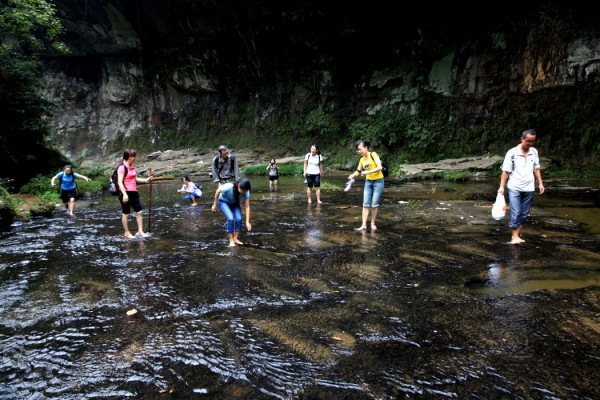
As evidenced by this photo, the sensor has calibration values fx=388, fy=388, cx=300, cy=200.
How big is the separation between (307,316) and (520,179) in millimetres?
4594

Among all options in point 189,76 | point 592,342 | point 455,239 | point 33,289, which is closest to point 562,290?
point 592,342

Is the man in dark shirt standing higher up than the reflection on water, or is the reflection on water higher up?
the man in dark shirt standing

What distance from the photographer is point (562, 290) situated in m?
4.34

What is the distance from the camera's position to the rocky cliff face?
20.7 meters

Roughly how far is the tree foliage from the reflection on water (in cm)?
1193

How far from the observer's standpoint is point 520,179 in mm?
6398

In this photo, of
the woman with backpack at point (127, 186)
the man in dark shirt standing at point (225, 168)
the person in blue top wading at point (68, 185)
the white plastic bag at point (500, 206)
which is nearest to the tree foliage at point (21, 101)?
the person in blue top wading at point (68, 185)

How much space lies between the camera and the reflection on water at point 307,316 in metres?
2.86

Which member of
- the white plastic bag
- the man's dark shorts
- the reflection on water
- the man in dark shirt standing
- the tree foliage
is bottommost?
the reflection on water

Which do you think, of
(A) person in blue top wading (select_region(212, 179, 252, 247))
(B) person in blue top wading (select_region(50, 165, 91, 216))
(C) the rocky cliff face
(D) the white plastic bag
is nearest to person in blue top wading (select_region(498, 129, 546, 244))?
(D) the white plastic bag

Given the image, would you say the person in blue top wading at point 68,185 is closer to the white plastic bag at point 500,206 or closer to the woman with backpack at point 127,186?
the woman with backpack at point 127,186

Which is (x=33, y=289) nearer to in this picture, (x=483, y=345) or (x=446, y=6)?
(x=483, y=345)

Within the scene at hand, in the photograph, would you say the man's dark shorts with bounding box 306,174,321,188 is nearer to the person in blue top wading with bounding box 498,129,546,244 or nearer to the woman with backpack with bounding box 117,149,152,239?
the woman with backpack with bounding box 117,149,152,239

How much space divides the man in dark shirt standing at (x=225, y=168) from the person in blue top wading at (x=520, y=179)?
466 cm
